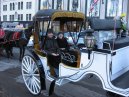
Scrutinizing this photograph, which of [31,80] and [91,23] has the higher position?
[91,23]

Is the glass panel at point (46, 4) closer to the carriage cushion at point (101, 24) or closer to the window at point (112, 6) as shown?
the window at point (112, 6)

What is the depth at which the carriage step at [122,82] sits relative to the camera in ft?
17.7

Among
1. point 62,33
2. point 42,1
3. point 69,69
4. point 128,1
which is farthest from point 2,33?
point 42,1

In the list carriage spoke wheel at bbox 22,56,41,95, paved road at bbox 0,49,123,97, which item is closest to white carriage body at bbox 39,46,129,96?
carriage spoke wheel at bbox 22,56,41,95

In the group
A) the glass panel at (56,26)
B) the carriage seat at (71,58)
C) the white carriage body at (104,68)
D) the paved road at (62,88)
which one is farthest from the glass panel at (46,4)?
the white carriage body at (104,68)

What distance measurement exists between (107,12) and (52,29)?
28.6 m

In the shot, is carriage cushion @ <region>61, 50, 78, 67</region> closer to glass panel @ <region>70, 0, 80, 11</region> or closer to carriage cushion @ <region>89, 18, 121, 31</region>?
carriage cushion @ <region>89, 18, 121, 31</region>

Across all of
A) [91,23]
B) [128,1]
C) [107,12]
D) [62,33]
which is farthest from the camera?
[107,12]

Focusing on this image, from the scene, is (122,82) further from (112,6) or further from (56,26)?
(112,6)


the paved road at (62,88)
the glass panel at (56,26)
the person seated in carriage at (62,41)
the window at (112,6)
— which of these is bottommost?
the paved road at (62,88)

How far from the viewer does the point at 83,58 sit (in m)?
5.85

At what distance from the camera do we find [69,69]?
20.9 ft

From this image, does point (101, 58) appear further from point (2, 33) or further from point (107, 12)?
point (107, 12)

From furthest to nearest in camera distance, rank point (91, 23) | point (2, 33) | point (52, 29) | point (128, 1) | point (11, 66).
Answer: point (128, 1), point (2, 33), point (11, 66), point (52, 29), point (91, 23)
